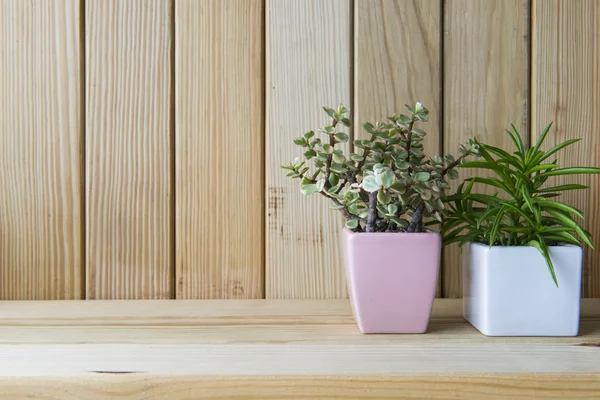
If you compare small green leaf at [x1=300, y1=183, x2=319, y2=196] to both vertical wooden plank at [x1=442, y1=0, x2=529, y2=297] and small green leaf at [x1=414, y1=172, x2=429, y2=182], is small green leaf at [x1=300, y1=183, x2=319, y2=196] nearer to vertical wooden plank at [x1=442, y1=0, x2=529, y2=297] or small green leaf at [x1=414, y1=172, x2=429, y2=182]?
small green leaf at [x1=414, y1=172, x2=429, y2=182]

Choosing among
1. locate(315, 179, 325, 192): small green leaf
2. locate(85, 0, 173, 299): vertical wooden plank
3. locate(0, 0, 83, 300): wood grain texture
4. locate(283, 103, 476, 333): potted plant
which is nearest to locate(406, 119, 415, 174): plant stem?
locate(283, 103, 476, 333): potted plant

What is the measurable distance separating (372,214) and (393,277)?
0.08 metres

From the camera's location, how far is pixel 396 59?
76cm

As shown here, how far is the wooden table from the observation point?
1.57 feet

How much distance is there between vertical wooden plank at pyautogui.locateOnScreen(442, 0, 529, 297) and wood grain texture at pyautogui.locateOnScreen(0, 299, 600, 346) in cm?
20

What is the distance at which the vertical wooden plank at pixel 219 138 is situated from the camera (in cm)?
76

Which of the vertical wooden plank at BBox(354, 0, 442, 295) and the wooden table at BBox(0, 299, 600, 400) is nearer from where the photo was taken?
the wooden table at BBox(0, 299, 600, 400)

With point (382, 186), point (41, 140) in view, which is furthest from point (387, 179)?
point (41, 140)

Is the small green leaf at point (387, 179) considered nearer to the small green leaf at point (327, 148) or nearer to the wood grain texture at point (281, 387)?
the small green leaf at point (327, 148)

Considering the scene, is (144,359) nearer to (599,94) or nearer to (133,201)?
(133,201)

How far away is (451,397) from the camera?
1.58 ft

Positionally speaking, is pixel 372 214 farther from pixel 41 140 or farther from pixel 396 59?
pixel 41 140

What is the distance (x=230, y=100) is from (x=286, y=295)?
11.7 inches

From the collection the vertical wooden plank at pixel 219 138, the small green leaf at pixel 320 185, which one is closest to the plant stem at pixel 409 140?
the small green leaf at pixel 320 185
